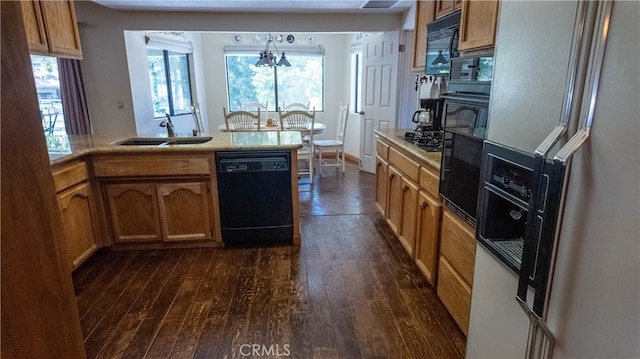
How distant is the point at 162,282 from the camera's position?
2.47 meters

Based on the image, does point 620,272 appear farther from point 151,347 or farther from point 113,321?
point 113,321

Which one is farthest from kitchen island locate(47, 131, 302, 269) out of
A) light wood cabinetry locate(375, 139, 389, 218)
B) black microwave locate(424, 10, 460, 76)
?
black microwave locate(424, 10, 460, 76)

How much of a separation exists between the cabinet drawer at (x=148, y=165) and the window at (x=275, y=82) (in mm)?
4299

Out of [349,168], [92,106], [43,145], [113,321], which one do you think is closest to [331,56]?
[349,168]

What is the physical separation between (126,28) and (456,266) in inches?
182

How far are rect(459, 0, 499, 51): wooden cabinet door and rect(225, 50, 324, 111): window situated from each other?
16.6ft

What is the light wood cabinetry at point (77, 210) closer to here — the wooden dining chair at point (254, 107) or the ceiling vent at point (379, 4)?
the ceiling vent at point (379, 4)

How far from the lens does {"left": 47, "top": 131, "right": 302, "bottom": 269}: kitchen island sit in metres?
2.63

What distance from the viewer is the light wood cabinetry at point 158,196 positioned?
8.84 feet

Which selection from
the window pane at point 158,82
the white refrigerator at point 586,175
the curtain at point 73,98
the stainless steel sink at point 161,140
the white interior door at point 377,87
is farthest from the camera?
the window pane at point 158,82

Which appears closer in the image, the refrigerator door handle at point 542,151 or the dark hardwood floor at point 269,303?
the refrigerator door handle at point 542,151

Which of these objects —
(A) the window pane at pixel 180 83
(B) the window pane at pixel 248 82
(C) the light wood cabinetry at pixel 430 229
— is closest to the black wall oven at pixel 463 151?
(C) the light wood cabinetry at pixel 430 229

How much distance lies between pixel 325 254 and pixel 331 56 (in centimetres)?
481

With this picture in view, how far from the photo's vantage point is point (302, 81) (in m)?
Result: 6.83
